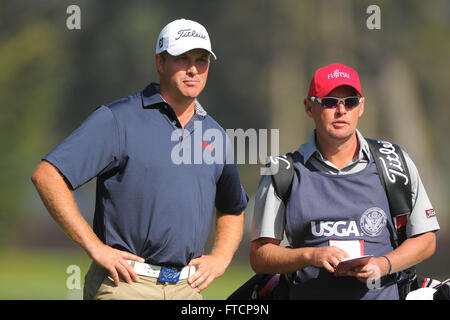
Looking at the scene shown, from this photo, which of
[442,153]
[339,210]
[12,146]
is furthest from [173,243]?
[442,153]

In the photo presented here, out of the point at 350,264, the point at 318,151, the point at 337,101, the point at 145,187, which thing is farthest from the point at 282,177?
the point at 145,187

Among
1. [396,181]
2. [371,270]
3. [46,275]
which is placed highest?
[396,181]

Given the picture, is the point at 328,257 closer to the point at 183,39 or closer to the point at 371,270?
the point at 371,270

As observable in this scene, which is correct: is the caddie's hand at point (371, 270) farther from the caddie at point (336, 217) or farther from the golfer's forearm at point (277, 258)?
the golfer's forearm at point (277, 258)

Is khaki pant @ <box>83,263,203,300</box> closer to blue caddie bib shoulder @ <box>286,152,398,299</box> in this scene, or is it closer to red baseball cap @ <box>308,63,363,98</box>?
blue caddie bib shoulder @ <box>286,152,398,299</box>

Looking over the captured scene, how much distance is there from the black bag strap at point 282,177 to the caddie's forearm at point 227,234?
0.63 m

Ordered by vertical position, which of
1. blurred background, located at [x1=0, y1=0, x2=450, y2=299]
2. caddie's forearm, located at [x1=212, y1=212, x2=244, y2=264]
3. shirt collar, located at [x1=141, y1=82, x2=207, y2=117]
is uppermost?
blurred background, located at [x1=0, y1=0, x2=450, y2=299]

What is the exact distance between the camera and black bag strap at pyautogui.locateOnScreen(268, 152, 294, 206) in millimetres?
4617

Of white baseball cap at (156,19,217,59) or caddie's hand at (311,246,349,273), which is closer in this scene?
caddie's hand at (311,246,349,273)

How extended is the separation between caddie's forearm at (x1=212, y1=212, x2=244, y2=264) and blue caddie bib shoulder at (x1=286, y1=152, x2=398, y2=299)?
59 centimetres

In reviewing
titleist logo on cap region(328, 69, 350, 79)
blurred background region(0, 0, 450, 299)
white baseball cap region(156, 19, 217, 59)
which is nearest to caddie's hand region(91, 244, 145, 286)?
white baseball cap region(156, 19, 217, 59)

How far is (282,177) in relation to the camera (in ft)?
15.2

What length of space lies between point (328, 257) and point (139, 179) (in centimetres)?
113

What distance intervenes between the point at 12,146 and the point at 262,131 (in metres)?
14.2
